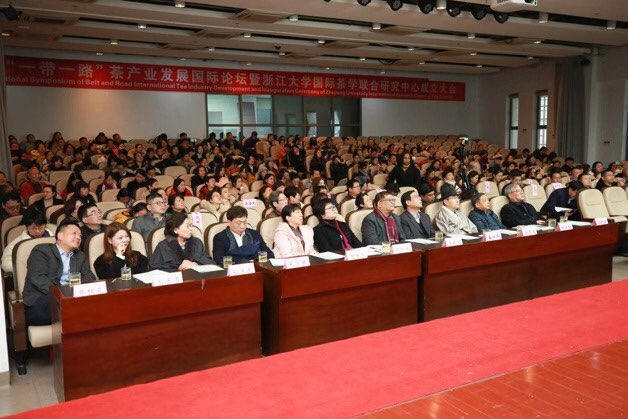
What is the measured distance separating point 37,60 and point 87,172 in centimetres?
478

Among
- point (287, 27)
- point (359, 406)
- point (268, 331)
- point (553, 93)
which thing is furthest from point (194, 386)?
point (553, 93)

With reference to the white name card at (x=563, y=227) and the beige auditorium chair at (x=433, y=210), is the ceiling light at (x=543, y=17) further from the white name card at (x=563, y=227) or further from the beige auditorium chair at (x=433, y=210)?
the white name card at (x=563, y=227)

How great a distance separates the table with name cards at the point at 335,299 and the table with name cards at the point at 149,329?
0.45 ft

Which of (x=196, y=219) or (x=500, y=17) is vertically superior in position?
(x=500, y=17)

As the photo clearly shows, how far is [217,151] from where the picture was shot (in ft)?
39.0

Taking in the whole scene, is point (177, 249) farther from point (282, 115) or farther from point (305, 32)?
point (282, 115)

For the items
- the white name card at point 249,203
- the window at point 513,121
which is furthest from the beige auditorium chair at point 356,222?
the window at point 513,121

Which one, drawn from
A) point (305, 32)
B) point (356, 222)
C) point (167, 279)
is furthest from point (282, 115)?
point (167, 279)

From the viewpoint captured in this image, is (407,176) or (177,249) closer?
(177,249)

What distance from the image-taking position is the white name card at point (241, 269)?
3.39m

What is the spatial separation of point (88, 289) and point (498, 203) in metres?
4.41

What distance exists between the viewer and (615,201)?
692 centimetres

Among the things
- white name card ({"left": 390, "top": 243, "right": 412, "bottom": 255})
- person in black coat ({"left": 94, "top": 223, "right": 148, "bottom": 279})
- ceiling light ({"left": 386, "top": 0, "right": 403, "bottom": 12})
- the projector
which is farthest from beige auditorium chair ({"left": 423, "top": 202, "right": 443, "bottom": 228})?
ceiling light ({"left": 386, "top": 0, "right": 403, "bottom": 12})

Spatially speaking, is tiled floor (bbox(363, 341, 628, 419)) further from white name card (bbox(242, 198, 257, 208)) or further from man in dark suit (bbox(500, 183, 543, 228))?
white name card (bbox(242, 198, 257, 208))
